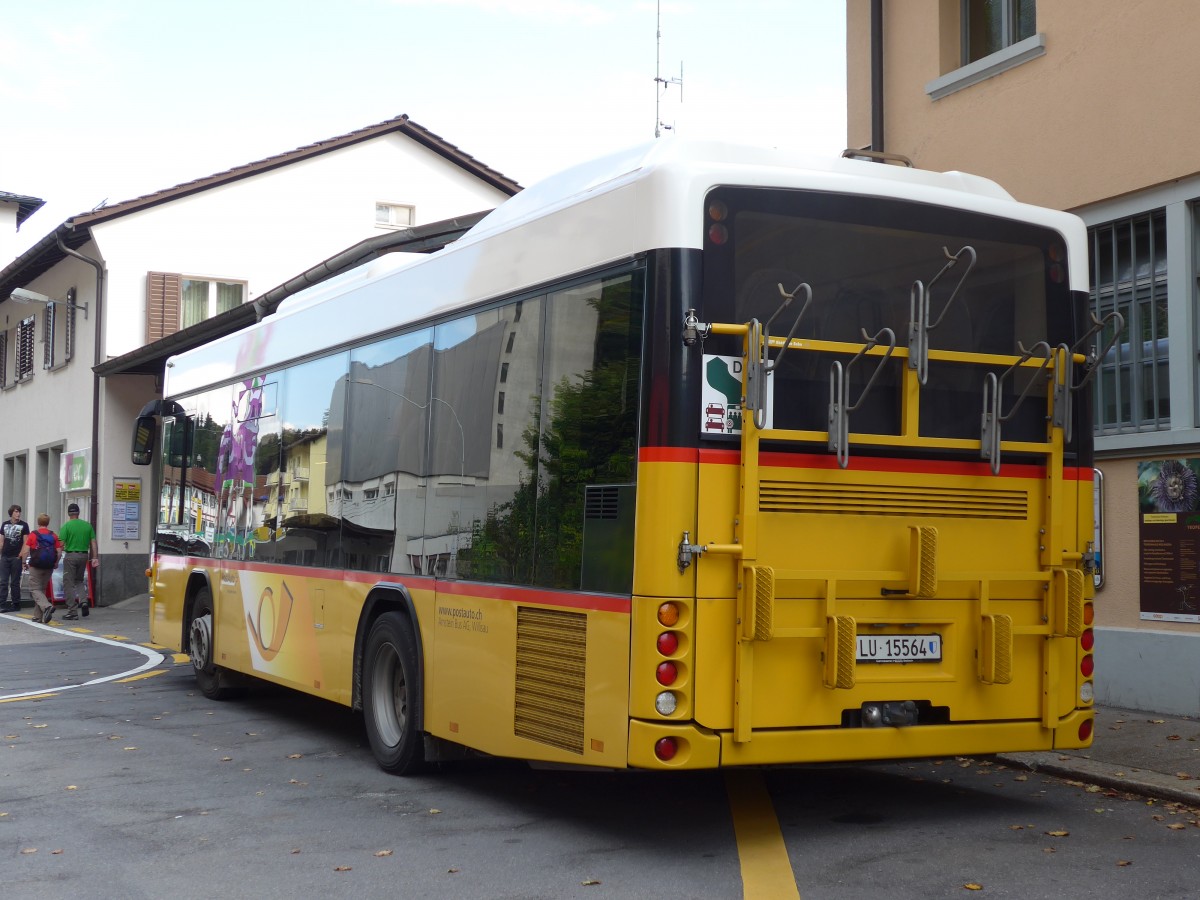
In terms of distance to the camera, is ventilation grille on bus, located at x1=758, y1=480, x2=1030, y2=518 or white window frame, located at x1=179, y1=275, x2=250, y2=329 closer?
ventilation grille on bus, located at x1=758, y1=480, x2=1030, y2=518

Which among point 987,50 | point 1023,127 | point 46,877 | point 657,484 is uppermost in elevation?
point 987,50

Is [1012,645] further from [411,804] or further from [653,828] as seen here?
[411,804]

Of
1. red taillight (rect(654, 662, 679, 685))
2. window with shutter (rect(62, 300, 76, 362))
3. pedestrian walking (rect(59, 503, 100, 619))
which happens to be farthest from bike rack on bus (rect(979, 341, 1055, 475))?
window with shutter (rect(62, 300, 76, 362))

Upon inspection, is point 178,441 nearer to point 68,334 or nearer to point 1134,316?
point 1134,316

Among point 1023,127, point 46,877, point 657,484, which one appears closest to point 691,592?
point 657,484

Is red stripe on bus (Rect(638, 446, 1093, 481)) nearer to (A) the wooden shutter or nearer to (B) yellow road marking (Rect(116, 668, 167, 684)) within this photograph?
(B) yellow road marking (Rect(116, 668, 167, 684))

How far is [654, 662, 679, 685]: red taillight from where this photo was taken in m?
6.28

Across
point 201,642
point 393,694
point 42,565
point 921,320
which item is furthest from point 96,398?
point 921,320

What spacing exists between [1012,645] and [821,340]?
1.70 meters

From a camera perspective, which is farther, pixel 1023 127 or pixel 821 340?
pixel 1023 127

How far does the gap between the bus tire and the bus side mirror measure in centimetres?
201

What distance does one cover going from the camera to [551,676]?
6.94 metres

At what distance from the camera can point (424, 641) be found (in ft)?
27.3

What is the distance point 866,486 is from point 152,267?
25.8 metres
